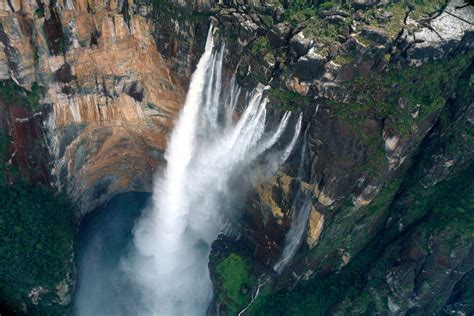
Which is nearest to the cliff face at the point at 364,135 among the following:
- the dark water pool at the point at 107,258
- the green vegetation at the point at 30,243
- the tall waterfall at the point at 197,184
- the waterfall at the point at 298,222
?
the waterfall at the point at 298,222

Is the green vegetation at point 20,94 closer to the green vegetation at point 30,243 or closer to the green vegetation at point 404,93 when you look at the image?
the green vegetation at point 30,243

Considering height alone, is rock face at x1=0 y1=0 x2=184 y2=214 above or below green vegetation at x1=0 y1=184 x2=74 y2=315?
above

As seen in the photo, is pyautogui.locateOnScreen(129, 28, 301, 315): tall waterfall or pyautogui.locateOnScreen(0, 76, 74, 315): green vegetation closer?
pyautogui.locateOnScreen(129, 28, 301, 315): tall waterfall

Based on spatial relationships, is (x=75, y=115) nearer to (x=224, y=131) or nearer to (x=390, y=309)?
(x=224, y=131)

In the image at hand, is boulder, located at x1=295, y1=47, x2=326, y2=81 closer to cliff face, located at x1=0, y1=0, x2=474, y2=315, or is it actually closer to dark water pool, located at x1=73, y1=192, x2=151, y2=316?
cliff face, located at x1=0, y1=0, x2=474, y2=315

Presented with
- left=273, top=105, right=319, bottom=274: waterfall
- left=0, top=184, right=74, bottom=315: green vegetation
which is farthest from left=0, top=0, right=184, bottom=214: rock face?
left=273, top=105, right=319, bottom=274: waterfall

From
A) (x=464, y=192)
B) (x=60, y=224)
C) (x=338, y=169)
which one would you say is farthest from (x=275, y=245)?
(x=60, y=224)
